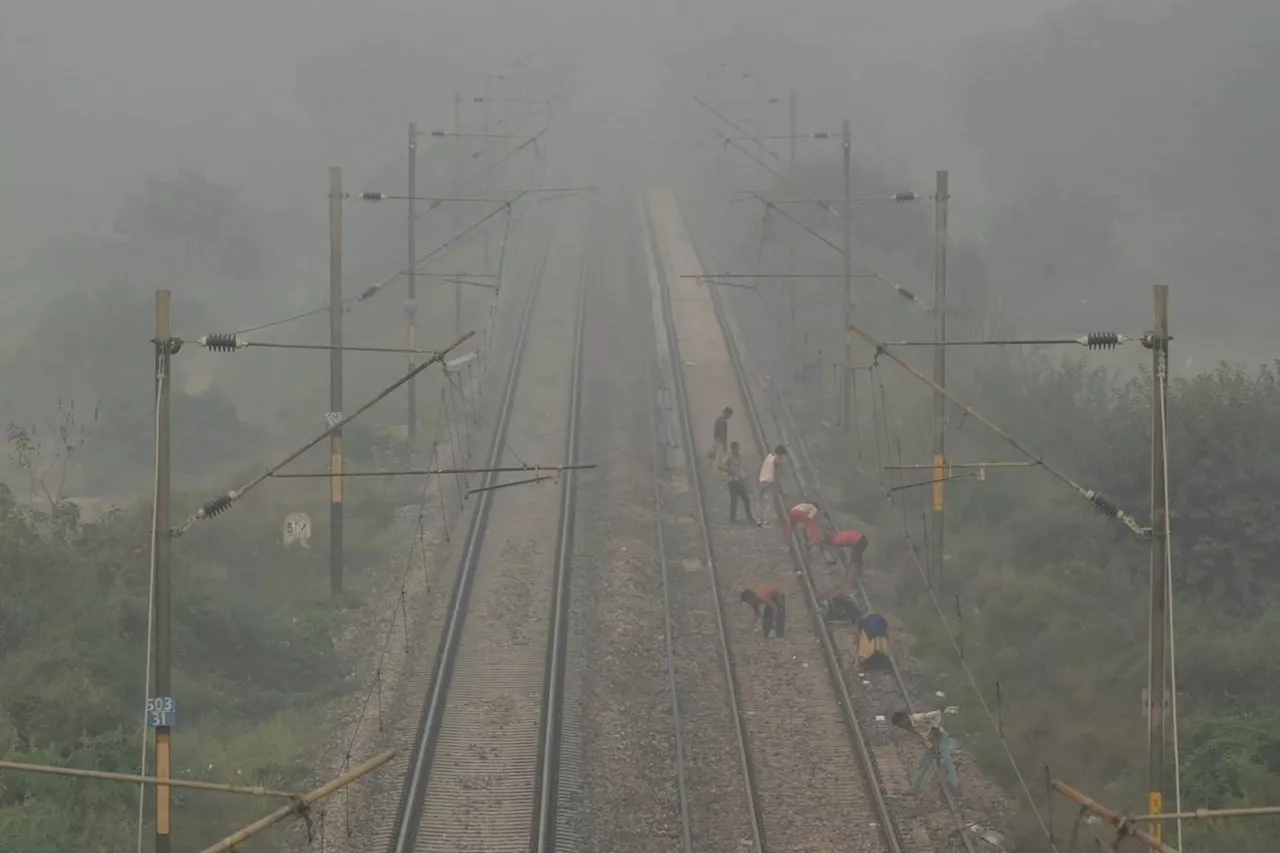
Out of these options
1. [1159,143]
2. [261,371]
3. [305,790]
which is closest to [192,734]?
[305,790]

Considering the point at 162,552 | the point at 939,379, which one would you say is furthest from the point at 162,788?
the point at 939,379

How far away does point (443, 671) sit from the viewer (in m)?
20.2

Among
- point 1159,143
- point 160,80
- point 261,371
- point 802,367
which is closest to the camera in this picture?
point 802,367

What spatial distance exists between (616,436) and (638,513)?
237 inches

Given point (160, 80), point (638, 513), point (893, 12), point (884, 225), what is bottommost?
point (638, 513)

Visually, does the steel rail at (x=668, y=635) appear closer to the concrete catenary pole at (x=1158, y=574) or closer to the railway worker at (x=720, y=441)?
the railway worker at (x=720, y=441)

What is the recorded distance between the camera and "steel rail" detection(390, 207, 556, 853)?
51.7ft

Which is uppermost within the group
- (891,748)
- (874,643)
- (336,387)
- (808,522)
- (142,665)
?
(336,387)

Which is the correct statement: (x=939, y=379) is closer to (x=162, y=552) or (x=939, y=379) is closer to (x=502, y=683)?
(x=502, y=683)

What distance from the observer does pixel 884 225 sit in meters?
54.2

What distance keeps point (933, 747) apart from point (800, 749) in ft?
6.47

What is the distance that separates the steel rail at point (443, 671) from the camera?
1577 cm

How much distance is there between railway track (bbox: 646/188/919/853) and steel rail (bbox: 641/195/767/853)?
2 cm

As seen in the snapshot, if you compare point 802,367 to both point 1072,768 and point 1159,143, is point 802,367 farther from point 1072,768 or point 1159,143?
point 1159,143
